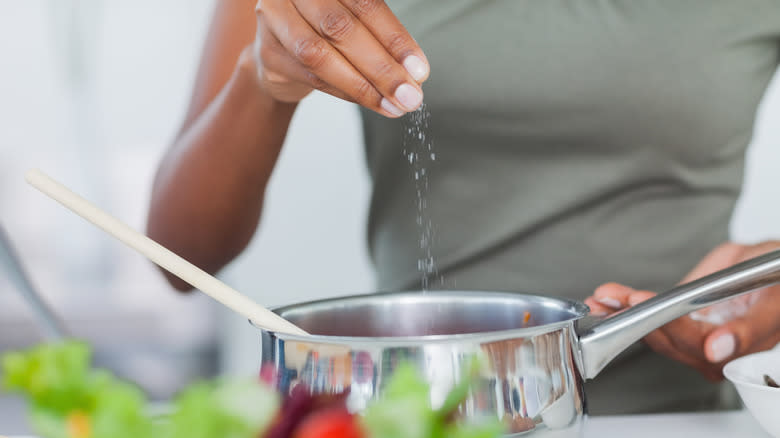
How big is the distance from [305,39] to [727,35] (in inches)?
17.7

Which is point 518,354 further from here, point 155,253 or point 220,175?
point 220,175

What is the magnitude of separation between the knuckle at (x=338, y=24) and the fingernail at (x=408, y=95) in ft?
0.14

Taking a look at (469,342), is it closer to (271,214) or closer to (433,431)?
(433,431)

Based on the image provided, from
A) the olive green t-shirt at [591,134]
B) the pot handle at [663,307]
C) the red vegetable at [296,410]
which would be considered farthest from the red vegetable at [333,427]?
the olive green t-shirt at [591,134]

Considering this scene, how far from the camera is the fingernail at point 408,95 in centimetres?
37

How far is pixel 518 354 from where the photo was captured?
283 millimetres

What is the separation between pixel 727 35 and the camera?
2.18 ft

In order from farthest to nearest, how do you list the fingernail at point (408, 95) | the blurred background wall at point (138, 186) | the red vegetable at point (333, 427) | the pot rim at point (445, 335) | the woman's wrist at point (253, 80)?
1. the blurred background wall at point (138, 186)
2. the woman's wrist at point (253, 80)
3. the fingernail at point (408, 95)
4. the pot rim at point (445, 335)
5. the red vegetable at point (333, 427)

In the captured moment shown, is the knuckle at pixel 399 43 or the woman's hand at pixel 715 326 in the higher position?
the knuckle at pixel 399 43

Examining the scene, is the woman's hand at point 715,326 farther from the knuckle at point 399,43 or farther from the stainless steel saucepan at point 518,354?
the knuckle at point 399,43

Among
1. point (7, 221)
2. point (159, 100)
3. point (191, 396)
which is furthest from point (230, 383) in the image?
point (7, 221)

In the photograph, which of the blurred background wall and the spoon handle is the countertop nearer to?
the spoon handle

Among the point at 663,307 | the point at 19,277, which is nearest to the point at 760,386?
the point at 663,307

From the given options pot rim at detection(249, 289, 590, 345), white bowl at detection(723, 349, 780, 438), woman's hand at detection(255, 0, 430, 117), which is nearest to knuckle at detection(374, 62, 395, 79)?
woman's hand at detection(255, 0, 430, 117)
